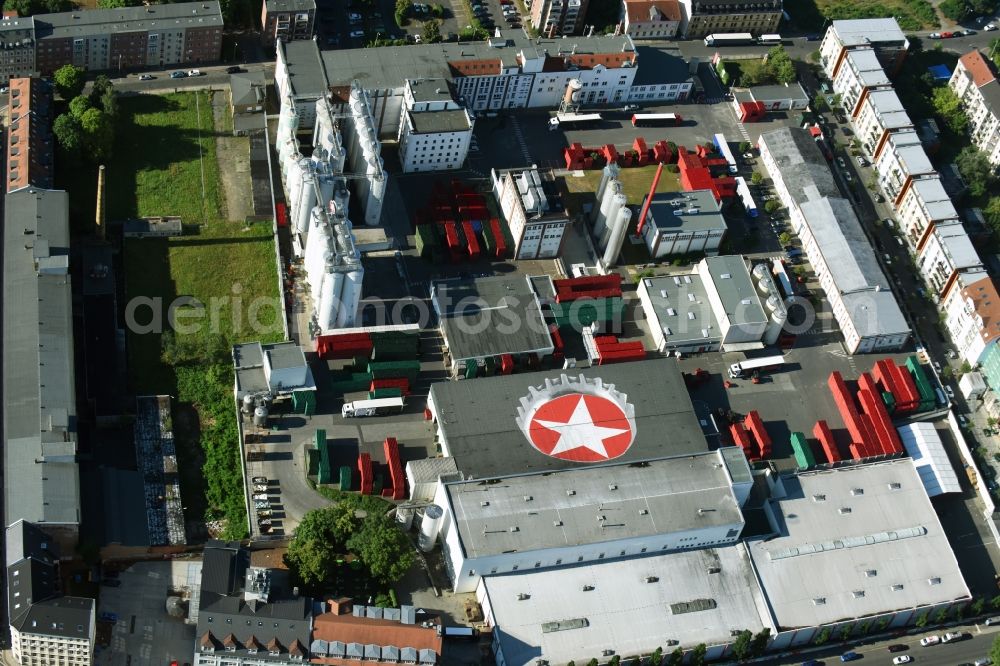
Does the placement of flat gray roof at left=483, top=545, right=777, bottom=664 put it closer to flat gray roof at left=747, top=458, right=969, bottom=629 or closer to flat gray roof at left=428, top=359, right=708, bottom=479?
flat gray roof at left=747, top=458, right=969, bottom=629

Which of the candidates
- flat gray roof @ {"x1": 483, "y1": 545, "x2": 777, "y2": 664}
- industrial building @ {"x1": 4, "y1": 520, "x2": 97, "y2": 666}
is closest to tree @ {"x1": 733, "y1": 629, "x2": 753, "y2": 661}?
flat gray roof @ {"x1": 483, "y1": 545, "x2": 777, "y2": 664}

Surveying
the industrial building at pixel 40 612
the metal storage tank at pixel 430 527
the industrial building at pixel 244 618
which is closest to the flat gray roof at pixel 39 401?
the industrial building at pixel 40 612

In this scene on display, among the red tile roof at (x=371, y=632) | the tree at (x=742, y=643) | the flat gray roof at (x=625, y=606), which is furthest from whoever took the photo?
the tree at (x=742, y=643)

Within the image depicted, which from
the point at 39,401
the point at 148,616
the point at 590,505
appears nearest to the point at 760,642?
the point at 590,505

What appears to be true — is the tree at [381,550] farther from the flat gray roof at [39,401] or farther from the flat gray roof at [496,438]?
the flat gray roof at [39,401]

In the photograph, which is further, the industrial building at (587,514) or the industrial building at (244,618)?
the industrial building at (587,514)

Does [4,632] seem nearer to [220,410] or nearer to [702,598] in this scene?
[220,410]
